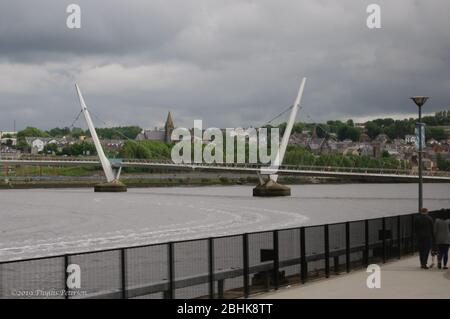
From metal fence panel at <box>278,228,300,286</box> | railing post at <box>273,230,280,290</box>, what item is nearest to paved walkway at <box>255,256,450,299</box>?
railing post at <box>273,230,280,290</box>

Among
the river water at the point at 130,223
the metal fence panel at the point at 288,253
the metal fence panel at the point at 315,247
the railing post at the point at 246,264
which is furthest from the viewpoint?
the river water at the point at 130,223

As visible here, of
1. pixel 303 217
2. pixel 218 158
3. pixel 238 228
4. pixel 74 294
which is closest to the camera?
A: pixel 74 294

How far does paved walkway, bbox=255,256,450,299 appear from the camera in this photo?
46.3ft

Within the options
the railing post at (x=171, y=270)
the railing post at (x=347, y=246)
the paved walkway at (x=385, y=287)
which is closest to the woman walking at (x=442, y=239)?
the paved walkway at (x=385, y=287)

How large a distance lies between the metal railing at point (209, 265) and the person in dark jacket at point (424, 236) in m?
1.42

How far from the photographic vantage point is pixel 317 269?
18.0m

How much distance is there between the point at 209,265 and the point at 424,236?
19.0ft

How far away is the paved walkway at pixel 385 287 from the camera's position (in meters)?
14.1

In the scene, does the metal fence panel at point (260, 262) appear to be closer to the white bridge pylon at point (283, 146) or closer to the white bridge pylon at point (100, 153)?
the white bridge pylon at point (283, 146)

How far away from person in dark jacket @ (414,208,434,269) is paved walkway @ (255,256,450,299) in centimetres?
27

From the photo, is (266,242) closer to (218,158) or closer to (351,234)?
(351,234)

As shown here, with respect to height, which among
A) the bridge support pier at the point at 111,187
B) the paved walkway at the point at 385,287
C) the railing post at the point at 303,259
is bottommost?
the bridge support pier at the point at 111,187

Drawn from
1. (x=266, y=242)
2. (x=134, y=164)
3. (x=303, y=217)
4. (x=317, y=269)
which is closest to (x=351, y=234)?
(x=317, y=269)
